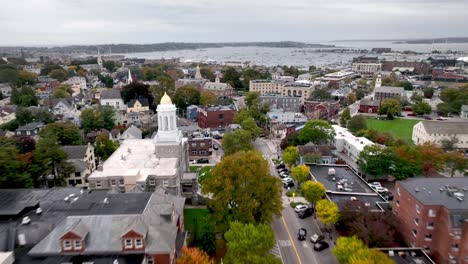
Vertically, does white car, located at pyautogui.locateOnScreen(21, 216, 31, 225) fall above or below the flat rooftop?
above

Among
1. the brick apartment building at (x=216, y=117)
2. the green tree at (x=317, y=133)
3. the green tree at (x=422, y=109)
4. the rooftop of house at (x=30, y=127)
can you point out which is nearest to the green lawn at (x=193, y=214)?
the green tree at (x=317, y=133)

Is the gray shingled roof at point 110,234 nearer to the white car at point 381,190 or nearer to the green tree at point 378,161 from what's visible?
the white car at point 381,190

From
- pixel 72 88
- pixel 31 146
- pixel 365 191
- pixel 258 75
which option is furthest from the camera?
pixel 258 75

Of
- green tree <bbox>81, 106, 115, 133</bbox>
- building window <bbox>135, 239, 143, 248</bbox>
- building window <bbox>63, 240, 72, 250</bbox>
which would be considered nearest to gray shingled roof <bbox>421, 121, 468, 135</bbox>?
building window <bbox>135, 239, 143, 248</bbox>

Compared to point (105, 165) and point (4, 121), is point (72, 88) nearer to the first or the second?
point (4, 121)

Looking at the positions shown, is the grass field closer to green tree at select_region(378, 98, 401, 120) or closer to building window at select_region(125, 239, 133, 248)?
green tree at select_region(378, 98, 401, 120)

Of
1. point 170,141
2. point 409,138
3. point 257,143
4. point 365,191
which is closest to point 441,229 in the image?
point 365,191
